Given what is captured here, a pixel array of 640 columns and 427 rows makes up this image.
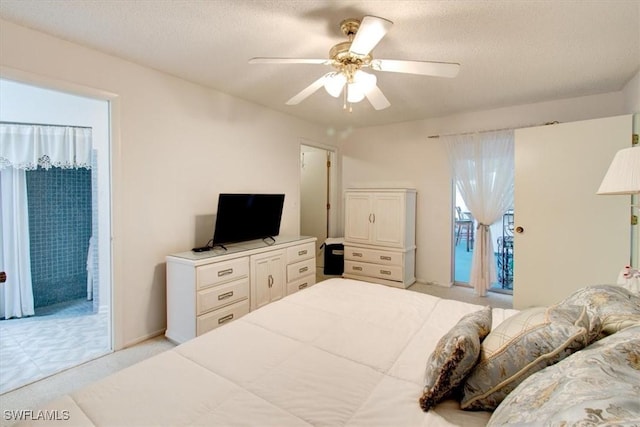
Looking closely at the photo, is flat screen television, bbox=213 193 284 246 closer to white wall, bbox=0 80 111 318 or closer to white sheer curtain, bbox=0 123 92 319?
white wall, bbox=0 80 111 318

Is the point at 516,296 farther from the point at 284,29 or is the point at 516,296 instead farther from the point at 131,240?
the point at 131,240

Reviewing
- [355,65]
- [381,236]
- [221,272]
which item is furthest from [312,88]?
[381,236]

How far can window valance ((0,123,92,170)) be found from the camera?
119 inches

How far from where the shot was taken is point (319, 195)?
5438 millimetres

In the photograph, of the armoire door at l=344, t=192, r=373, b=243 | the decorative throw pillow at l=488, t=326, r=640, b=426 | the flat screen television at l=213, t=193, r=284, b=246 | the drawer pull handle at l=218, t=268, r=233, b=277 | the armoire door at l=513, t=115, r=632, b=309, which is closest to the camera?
the decorative throw pillow at l=488, t=326, r=640, b=426

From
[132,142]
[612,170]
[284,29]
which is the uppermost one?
[284,29]

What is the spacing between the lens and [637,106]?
8.82ft

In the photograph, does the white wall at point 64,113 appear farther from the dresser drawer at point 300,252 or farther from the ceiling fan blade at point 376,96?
the ceiling fan blade at point 376,96

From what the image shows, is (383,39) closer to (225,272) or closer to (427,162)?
(225,272)

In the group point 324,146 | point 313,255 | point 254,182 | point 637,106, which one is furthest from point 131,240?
point 637,106

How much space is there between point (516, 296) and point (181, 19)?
393cm

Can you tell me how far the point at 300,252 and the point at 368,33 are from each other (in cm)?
259

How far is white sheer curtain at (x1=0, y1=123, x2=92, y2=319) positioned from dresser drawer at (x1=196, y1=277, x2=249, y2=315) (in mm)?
2145

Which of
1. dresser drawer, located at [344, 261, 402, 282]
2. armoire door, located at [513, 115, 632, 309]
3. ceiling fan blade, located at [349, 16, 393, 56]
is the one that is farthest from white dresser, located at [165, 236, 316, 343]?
armoire door, located at [513, 115, 632, 309]
